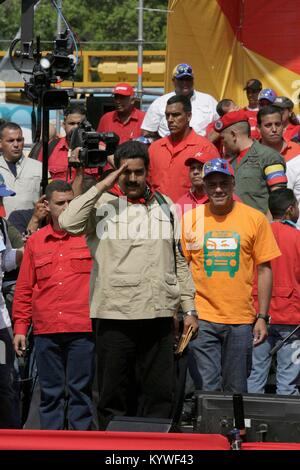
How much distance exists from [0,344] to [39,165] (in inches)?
133

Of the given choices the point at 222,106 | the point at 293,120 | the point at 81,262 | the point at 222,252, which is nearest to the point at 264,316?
the point at 222,252

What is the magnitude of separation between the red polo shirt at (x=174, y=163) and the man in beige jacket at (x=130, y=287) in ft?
7.74

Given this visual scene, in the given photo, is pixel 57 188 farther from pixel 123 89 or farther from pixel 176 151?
pixel 123 89

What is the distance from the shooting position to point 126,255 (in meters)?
6.79

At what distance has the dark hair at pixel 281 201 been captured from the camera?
837 cm

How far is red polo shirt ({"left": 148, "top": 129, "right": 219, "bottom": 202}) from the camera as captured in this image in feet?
30.5

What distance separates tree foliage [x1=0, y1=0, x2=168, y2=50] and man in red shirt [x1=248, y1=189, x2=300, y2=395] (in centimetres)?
2456

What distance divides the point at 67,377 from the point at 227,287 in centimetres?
131

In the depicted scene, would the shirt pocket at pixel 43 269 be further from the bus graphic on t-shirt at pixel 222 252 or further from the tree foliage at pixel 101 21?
the tree foliage at pixel 101 21

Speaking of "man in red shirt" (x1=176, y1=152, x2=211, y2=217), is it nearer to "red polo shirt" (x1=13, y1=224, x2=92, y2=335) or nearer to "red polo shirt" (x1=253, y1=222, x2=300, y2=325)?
"red polo shirt" (x1=253, y1=222, x2=300, y2=325)

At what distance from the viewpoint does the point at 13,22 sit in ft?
107

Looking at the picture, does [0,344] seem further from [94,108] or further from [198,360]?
[94,108]

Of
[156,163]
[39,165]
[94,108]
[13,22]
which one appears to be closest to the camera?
[156,163]
